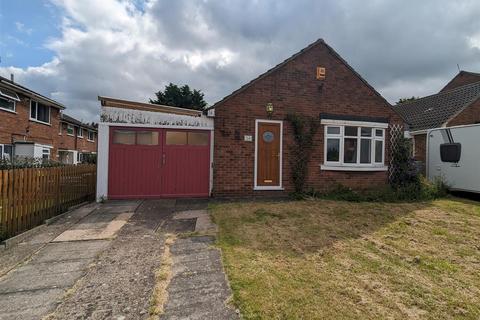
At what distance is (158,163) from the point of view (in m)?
9.30

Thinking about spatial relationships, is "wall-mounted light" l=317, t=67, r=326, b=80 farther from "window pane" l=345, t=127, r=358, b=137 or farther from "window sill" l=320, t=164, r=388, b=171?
"window sill" l=320, t=164, r=388, b=171

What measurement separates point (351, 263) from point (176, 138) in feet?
22.3

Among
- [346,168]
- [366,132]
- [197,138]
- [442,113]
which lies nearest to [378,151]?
[366,132]

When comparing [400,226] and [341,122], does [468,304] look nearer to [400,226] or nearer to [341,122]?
[400,226]

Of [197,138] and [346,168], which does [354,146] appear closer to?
[346,168]

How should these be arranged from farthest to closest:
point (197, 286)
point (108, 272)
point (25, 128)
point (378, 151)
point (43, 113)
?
point (43, 113), point (25, 128), point (378, 151), point (108, 272), point (197, 286)

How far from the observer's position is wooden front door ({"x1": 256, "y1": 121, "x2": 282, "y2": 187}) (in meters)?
10.1

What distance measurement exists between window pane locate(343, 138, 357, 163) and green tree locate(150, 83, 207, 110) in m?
17.4

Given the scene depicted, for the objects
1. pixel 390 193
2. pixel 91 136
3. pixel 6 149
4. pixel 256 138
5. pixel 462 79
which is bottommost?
pixel 390 193

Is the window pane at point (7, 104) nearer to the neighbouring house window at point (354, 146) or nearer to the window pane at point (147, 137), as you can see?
the window pane at point (147, 137)

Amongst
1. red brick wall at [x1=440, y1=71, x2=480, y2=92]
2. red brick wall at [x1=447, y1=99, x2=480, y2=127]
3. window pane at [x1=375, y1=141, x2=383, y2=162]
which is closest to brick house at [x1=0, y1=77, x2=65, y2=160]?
window pane at [x1=375, y1=141, x2=383, y2=162]

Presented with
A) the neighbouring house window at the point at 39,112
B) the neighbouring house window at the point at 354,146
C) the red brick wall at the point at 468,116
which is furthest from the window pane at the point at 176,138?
the neighbouring house window at the point at 39,112

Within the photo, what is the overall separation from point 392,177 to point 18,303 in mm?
11715

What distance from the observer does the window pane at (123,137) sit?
29.8 ft
